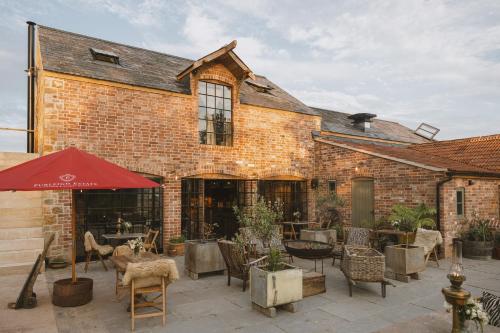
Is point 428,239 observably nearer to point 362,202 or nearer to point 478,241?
point 478,241

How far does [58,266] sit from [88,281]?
2.81 metres

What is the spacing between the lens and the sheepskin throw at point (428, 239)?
25.6 ft

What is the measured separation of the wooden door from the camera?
10.9 metres

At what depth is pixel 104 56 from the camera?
10.3 meters

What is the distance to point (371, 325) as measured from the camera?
467 cm

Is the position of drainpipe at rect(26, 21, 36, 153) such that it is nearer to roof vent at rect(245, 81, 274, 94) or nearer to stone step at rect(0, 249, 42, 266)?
stone step at rect(0, 249, 42, 266)

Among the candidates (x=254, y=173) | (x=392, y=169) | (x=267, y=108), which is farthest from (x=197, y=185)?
(x=392, y=169)

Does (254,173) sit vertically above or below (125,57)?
below

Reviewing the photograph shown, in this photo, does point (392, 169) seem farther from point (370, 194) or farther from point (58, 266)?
point (58, 266)

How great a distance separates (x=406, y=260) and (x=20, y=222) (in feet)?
29.8

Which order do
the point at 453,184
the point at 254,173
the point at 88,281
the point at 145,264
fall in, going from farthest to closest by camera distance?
1. the point at 254,173
2. the point at 453,184
3. the point at 88,281
4. the point at 145,264

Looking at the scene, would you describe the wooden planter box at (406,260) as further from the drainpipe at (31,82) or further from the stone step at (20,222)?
the drainpipe at (31,82)

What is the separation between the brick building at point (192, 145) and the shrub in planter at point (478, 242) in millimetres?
714

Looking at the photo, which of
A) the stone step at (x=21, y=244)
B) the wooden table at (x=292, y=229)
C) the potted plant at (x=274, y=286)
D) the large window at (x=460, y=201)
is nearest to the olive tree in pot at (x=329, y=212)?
the wooden table at (x=292, y=229)
